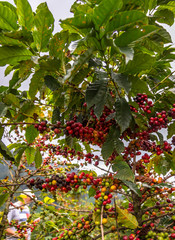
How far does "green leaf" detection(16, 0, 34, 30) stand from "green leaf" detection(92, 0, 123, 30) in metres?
0.35

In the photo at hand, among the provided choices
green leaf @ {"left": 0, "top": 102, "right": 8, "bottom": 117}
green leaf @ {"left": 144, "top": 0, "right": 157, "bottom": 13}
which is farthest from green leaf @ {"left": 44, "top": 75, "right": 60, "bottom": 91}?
green leaf @ {"left": 144, "top": 0, "right": 157, "bottom": 13}

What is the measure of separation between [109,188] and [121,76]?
618mm

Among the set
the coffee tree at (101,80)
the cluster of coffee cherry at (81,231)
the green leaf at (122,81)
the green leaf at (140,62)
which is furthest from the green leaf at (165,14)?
the cluster of coffee cherry at (81,231)

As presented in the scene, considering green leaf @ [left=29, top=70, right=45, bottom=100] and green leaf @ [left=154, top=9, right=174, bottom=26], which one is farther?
green leaf @ [left=154, top=9, right=174, bottom=26]

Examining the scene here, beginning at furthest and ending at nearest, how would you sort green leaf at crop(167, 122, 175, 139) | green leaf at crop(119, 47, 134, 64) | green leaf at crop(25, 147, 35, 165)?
green leaf at crop(25, 147, 35, 165)
green leaf at crop(167, 122, 175, 139)
green leaf at crop(119, 47, 134, 64)

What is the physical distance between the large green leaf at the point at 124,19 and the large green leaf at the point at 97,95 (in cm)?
27

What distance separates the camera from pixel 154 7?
1036mm

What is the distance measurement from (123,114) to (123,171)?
298mm

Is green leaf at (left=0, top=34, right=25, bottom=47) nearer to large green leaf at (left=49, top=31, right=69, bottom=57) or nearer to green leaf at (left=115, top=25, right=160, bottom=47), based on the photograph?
large green leaf at (left=49, top=31, right=69, bottom=57)

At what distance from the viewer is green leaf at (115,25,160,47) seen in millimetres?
661

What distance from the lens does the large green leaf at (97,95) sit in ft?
2.81

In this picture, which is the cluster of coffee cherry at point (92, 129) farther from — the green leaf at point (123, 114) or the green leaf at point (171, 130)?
the green leaf at point (171, 130)

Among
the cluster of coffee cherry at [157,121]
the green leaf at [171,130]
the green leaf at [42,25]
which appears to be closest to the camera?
the green leaf at [42,25]

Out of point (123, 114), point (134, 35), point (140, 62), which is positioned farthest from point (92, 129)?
point (134, 35)
